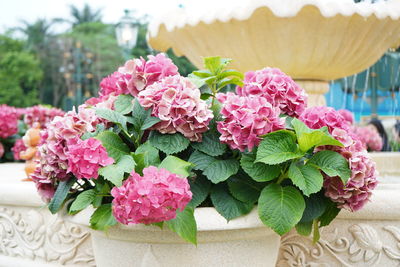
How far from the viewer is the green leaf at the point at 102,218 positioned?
4.39 ft

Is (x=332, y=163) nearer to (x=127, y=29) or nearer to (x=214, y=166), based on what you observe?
(x=214, y=166)

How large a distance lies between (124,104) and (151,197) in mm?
491

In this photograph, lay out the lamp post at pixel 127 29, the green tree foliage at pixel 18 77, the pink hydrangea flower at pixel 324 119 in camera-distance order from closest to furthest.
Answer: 1. the pink hydrangea flower at pixel 324 119
2. the lamp post at pixel 127 29
3. the green tree foliage at pixel 18 77

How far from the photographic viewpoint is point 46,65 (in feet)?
118

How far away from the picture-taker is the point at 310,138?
52.7 inches

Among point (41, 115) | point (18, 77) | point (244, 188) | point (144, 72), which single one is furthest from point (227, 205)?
point (18, 77)

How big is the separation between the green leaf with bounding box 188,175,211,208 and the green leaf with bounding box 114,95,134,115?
295mm

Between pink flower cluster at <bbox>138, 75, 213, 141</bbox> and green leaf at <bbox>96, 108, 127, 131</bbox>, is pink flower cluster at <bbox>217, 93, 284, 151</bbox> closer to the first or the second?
pink flower cluster at <bbox>138, 75, 213, 141</bbox>

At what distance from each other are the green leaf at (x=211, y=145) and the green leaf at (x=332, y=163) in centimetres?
25

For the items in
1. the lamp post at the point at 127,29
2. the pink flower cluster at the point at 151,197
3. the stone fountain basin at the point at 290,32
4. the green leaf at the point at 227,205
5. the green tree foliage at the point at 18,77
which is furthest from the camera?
the green tree foliage at the point at 18,77

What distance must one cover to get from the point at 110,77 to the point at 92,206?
474 mm

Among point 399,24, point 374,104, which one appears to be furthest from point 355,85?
point 399,24

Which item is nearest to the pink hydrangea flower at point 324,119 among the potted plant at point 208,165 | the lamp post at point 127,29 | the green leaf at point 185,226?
the potted plant at point 208,165

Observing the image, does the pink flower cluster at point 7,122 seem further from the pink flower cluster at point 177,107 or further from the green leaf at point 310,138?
the green leaf at point 310,138
